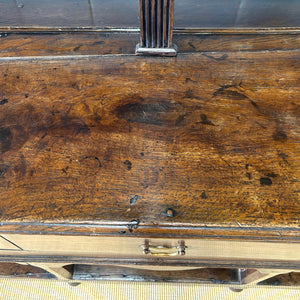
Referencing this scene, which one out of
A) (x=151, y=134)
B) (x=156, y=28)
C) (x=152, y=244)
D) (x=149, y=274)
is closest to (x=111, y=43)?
(x=156, y=28)

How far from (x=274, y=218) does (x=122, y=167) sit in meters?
0.33

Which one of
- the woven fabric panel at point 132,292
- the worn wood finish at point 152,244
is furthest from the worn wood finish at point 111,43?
the woven fabric panel at point 132,292

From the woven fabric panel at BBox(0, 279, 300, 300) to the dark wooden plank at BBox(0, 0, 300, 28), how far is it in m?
1.04

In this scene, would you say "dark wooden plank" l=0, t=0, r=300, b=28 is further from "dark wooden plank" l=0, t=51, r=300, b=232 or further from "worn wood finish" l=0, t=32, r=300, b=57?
"dark wooden plank" l=0, t=51, r=300, b=232

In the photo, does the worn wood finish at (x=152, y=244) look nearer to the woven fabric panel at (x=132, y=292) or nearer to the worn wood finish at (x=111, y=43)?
the woven fabric panel at (x=132, y=292)

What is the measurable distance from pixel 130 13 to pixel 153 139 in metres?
0.53

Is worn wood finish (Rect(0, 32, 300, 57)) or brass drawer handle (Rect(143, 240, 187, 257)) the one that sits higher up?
worn wood finish (Rect(0, 32, 300, 57))

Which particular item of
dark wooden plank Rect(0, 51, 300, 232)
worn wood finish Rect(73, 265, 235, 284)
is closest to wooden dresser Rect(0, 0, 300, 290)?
dark wooden plank Rect(0, 51, 300, 232)

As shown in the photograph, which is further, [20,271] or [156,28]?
[20,271]

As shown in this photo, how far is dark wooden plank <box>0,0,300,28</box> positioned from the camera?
2.87ft

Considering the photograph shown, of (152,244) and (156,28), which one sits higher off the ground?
(156,28)

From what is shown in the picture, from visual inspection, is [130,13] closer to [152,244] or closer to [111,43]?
[111,43]

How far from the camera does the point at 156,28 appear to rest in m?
0.73

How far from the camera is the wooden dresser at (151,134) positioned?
0.55 m
